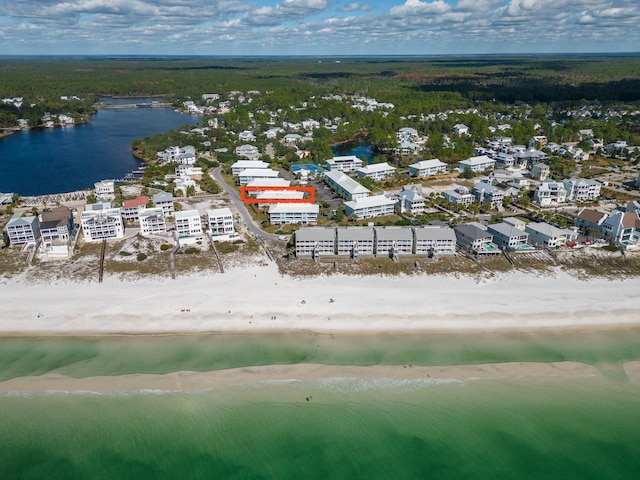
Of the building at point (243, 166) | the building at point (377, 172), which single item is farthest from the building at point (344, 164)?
the building at point (243, 166)

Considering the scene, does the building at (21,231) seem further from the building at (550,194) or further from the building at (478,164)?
the building at (478,164)

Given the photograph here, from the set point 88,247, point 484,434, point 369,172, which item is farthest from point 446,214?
point 88,247

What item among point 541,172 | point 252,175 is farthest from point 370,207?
point 541,172

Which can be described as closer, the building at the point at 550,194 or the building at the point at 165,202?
the building at the point at 165,202

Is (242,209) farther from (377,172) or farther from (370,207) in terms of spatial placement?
(377,172)

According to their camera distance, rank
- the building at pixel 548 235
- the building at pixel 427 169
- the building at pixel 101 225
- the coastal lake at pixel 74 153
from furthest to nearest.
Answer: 1. the building at pixel 427 169
2. the coastal lake at pixel 74 153
3. the building at pixel 101 225
4. the building at pixel 548 235

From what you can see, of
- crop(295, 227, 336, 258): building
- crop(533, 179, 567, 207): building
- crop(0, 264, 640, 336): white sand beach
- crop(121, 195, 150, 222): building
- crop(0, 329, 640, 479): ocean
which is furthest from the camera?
crop(533, 179, 567, 207): building

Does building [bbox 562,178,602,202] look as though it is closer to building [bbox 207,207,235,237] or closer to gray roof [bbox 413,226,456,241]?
gray roof [bbox 413,226,456,241]

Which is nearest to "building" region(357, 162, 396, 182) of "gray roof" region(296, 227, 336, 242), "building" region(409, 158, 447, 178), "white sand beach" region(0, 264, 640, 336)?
"building" region(409, 158, 447, 178)
